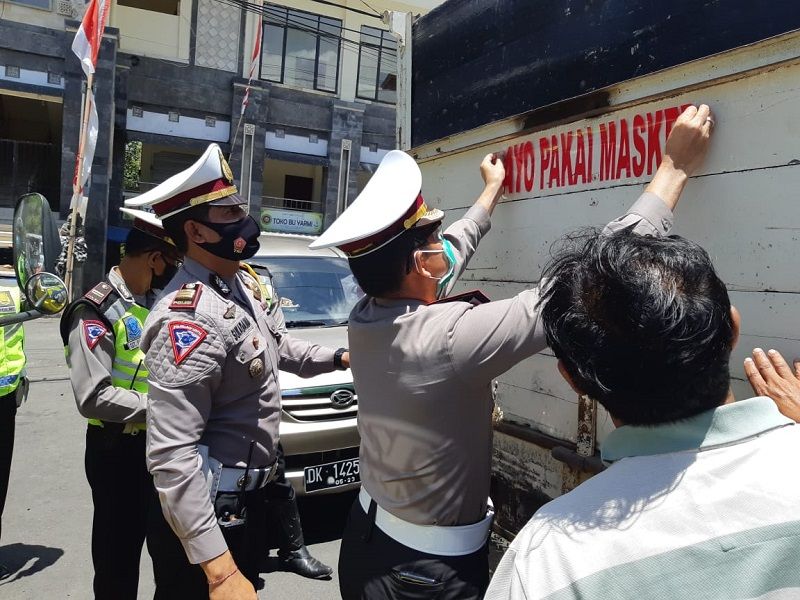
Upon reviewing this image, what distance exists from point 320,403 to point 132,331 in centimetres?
149

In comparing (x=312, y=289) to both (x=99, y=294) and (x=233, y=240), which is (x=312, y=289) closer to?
(x=99, y=294)

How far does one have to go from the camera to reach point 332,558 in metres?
3.72

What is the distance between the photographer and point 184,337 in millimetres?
1793

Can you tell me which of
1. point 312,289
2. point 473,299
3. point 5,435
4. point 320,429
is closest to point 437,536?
point 473,299

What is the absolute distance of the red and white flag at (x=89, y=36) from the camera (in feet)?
41.9

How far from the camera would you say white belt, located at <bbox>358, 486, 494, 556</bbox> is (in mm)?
1562

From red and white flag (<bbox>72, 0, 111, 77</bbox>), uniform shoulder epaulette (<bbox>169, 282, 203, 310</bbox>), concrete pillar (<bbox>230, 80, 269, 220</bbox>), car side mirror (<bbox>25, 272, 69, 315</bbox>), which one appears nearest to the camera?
uniform shoulder epaulette (<bbox>169, 282, 203, 310</bbox>)

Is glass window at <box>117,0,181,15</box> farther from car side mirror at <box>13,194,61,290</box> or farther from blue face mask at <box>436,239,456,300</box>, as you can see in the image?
blue face mask at <box>436,239,456,300</box>

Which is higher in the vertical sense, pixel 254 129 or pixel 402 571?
pixel 254 129

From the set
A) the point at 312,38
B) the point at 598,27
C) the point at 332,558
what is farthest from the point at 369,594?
the point at 312,38

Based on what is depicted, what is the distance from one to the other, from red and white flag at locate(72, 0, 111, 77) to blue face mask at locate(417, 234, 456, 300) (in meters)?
13.5

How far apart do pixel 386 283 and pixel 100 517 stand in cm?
175

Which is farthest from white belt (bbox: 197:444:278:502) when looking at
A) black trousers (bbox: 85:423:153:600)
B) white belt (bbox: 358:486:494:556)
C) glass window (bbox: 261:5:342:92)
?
glass window (bbox: 261:5:342:92)

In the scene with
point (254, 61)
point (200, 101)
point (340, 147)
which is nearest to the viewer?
point (254, 61)
